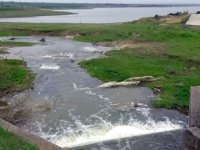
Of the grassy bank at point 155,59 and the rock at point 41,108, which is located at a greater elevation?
the grassy bank at point 155,59

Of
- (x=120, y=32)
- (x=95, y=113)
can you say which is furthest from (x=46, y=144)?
(x=120, y=32)

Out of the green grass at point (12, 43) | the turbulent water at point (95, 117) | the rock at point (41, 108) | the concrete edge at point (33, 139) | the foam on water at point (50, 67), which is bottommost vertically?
the green grass at point (12, 43)

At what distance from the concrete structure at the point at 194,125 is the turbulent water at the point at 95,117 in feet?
6.36

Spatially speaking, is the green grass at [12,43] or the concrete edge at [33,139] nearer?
the concrete edge at [33,139]

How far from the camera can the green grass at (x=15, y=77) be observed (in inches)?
1056

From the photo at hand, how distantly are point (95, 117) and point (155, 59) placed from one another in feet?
48.4

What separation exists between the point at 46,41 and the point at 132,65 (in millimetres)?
23467

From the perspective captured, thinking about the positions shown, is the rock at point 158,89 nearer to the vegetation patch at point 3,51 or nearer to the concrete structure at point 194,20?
the vegetation patch at point 3,51

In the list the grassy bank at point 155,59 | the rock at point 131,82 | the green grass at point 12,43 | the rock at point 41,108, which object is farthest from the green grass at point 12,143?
the green grass at point 12,43

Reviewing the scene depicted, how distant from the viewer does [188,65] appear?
1268 inches

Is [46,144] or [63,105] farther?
[63,105]

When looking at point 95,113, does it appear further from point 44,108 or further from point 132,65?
point 132,65

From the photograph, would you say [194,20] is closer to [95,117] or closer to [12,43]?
[12,43]

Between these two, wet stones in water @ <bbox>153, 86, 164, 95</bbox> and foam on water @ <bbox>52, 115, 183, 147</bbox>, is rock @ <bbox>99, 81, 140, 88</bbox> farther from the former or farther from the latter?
foam on water @ <bbox>52, 115, 183, 147</bbox>
